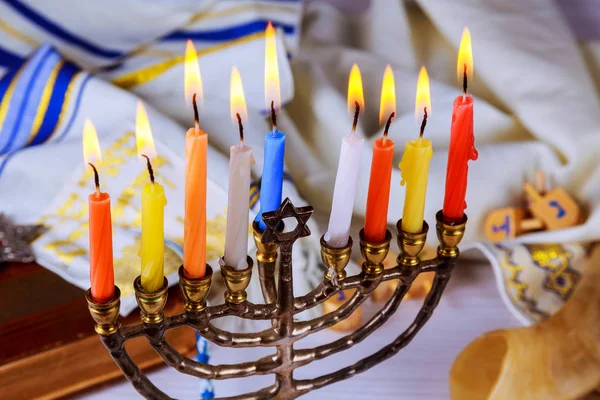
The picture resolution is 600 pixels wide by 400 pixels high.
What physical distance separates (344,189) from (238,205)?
0.17 feet

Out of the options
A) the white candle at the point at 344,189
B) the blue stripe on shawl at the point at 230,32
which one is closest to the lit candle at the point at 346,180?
the white candle at the point at 344,189

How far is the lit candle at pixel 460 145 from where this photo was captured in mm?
352

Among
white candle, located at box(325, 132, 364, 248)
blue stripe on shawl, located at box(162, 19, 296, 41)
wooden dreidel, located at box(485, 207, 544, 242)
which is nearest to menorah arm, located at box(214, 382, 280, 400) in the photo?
white candle, located at box(325, 132, 364, 248)

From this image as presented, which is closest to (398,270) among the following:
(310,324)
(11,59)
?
(310,324)

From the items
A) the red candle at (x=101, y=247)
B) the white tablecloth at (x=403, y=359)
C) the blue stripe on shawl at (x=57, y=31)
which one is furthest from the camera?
the blue stripe on shawl at (x=57, y=31)

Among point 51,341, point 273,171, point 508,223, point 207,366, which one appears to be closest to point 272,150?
point 273,171

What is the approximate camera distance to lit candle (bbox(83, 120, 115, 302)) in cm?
31

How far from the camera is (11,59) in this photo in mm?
727

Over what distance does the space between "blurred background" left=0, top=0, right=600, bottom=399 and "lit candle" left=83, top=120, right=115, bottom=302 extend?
176 mm

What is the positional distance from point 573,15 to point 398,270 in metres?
0.63

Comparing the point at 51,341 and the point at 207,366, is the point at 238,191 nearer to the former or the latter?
the point at 207,366

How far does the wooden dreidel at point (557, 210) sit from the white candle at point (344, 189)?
30 cm

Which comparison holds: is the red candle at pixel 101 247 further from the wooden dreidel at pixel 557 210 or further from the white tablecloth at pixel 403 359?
the wooden dreidel at pixel 557 210

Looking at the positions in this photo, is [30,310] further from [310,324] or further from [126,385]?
[310,324]
